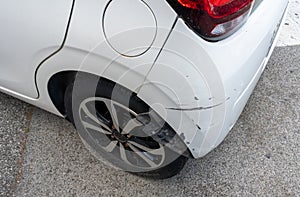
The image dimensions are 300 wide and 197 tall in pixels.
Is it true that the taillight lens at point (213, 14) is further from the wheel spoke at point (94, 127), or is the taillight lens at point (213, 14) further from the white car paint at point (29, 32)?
the wheel spoke at point (94, 127)

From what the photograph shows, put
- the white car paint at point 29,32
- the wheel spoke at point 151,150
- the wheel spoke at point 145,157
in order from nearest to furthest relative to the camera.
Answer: the white car paint at point 29,32
the wheel spoke at point 151,150
the wheel spoke at point 145,157

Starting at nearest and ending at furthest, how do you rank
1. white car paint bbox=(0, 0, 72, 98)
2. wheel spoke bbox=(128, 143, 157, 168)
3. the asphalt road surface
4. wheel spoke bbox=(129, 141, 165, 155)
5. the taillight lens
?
the taillight lens, white car paint bbox=(0, 0, 72, 98), wheel spoke bbox=(129, 141, 165, 155), wheel spoke bbox=(128, 143, 157, 168), the asphalt road surface

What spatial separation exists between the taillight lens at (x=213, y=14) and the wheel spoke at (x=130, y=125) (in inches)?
22.2

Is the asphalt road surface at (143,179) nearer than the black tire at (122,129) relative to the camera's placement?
No

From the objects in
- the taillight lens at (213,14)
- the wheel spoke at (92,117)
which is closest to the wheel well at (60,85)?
the wheel spoke at (92,117)

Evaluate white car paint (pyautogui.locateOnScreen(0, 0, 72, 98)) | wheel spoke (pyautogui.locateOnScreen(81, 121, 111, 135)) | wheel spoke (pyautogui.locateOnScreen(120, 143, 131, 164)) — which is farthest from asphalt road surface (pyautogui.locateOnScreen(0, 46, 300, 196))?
white car paint (pyautogui.locateOnScreen(0, 0, 72, 98))

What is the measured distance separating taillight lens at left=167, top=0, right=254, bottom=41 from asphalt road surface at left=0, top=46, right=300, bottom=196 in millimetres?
958

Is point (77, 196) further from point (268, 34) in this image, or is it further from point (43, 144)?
point (268, 34)

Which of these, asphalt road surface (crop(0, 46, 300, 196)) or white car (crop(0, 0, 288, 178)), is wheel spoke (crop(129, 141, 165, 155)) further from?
asphalt road surface (crop(0, 46, 300, 196))

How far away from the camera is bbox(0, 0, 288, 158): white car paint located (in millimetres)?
1438

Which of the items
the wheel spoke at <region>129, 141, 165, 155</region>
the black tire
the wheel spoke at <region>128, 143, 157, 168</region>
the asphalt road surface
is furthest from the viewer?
the asphalt road surface

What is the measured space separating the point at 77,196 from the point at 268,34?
4.19 feet

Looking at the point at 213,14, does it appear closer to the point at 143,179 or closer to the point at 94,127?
the point at 94,127

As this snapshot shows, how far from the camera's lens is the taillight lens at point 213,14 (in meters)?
1.39
